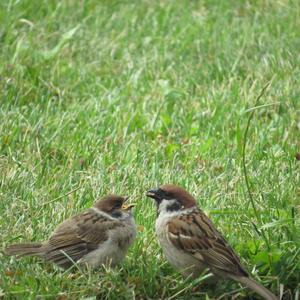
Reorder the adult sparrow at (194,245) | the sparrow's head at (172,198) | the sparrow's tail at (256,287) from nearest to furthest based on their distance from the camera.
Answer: the sparrow's tail at (256,287) < the adult sparrow at (194,245) < the sparrow's head at (172,198)

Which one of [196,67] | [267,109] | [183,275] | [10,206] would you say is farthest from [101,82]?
[183,275]

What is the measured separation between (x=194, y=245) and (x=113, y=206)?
0.56 metres

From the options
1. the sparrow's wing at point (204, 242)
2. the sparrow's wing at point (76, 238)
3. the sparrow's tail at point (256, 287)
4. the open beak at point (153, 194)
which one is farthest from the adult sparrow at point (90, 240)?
the sparrow's tail at point (256, 287)

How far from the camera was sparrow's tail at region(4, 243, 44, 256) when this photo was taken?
525cm

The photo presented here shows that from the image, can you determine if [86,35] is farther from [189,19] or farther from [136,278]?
[136,278]

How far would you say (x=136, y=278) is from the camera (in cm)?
530

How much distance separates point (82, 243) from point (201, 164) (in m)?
1.77

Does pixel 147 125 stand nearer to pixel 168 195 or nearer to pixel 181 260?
pixel 168 195

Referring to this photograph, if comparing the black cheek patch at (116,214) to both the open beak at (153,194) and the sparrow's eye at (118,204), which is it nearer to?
the sparrow's eye at (118,204)

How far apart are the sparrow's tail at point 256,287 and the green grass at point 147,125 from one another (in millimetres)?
118

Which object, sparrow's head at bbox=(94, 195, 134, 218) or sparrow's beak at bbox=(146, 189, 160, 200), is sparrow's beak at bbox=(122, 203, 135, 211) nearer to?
sparrow's head at bbox=(94, 195, 134, 218)

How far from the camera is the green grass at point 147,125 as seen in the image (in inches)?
215

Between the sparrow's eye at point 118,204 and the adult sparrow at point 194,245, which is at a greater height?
the sparrow's eye at point 118,204

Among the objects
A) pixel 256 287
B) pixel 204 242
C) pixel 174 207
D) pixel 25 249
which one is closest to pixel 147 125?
pixel 174 207
